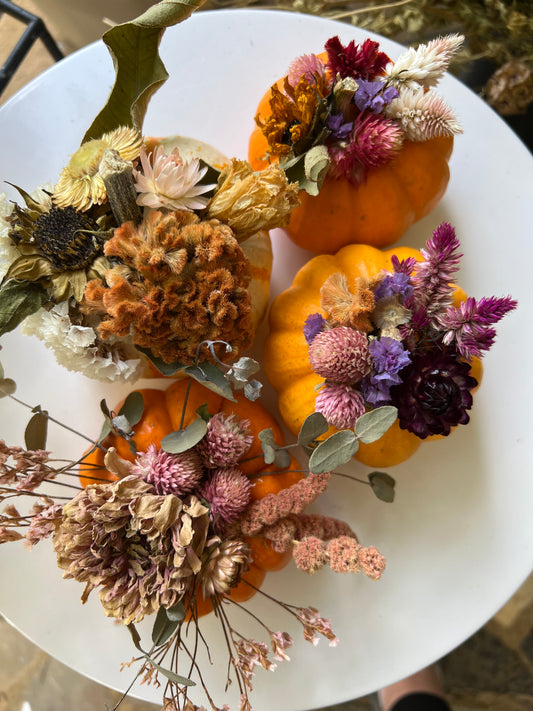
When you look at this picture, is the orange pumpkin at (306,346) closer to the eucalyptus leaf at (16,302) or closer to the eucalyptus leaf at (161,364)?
the eucalyptus leaf at (161,364)

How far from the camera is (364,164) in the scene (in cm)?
73

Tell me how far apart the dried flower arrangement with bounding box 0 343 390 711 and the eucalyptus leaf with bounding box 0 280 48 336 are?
0.10m

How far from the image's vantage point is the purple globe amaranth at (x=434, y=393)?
1.96 feet

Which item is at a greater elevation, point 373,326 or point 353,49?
point 353,49

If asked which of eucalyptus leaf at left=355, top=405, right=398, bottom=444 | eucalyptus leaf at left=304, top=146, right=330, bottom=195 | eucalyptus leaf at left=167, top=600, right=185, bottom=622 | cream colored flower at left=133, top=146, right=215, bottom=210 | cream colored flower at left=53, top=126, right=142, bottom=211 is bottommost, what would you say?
eucalyptus leaf at left=167, top=600, right=185, bottom=622

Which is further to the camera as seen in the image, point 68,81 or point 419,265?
point 68,81

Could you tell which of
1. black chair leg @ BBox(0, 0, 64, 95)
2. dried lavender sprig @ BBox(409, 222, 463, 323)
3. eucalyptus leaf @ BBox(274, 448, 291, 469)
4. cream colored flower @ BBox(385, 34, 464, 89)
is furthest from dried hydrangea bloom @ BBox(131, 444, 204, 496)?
black chair leg @ BBox(0, 0, 64, 95)

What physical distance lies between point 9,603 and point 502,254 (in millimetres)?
930

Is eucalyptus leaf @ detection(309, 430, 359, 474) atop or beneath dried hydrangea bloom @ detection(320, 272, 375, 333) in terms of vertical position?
beneath

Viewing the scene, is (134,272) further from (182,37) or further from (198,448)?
(182,37)

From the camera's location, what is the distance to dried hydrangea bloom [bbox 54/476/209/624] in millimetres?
555

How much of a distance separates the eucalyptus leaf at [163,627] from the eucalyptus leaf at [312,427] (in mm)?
247

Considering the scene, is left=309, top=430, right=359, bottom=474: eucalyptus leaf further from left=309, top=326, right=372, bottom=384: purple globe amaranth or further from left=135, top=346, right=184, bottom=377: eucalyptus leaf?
left=135, top=346, right=184, bottom=377: eucalyptus leaf

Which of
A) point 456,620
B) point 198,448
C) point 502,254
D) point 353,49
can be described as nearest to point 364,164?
point 353,49
